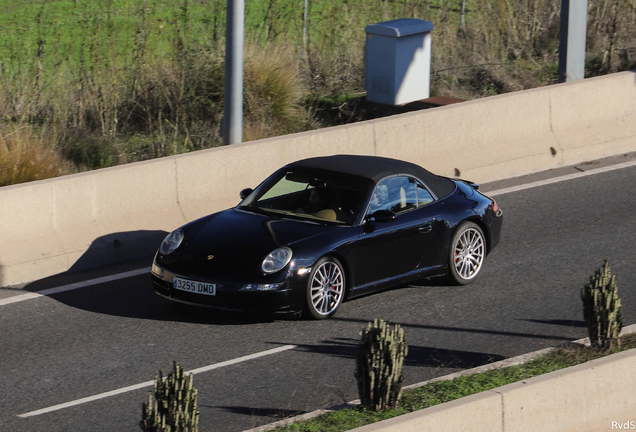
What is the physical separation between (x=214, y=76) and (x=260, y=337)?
7922 mm

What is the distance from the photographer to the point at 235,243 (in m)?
9.02

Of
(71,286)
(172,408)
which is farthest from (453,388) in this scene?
(71,286)

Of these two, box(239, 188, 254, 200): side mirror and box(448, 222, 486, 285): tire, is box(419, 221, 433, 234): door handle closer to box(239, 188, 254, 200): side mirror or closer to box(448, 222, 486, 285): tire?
box(448, 222, 486, 285): tire

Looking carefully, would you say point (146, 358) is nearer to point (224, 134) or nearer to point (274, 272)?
point (274, 272)

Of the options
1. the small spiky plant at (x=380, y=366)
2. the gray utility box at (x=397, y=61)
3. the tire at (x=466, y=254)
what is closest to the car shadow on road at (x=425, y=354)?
the small spiky plant at (x=380, y=366)

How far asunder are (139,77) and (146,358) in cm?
793

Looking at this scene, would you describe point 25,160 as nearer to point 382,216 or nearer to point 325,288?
point 325,288

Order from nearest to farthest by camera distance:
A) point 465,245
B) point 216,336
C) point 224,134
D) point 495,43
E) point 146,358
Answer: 1. point 146,358
2. point 216,336
3. point 465,245
4. point 224,134
5. point 495,43

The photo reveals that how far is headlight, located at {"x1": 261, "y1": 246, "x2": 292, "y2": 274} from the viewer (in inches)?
344

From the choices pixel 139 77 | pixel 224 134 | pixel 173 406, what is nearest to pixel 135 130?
pixel 139 77

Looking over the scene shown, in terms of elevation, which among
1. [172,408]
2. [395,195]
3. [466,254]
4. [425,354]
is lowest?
[425,354]

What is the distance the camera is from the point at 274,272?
8727 millimetres

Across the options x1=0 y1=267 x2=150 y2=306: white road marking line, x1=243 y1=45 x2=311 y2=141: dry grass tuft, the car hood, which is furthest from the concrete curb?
x1=243 y1=45 x2=311 y2=141: dry grass tuft

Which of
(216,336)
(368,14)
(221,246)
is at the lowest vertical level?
(216,336)
